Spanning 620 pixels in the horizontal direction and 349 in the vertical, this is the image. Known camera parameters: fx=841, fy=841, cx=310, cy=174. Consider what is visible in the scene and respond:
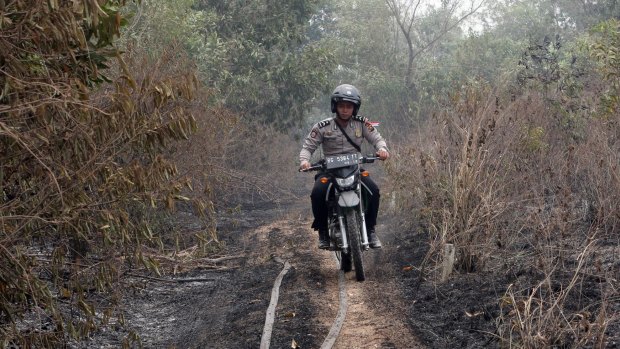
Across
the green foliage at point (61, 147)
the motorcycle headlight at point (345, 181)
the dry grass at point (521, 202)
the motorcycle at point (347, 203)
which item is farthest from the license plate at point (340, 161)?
the green foliage at point (61, 147)

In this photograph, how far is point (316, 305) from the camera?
9.22 metres

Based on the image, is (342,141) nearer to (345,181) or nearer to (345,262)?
(345,181)

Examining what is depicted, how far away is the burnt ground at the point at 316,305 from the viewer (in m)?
7.82

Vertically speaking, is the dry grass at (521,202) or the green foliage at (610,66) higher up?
the green foliage at (610,66)

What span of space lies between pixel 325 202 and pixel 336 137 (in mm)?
843

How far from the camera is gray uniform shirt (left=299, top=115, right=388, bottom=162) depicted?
10.8 metres

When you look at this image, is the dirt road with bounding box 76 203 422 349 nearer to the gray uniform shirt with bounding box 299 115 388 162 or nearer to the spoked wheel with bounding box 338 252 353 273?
the spoked wheel with bounding box 338 252 353 273

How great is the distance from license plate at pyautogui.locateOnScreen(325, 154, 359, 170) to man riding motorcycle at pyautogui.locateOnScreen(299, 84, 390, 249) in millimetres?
398

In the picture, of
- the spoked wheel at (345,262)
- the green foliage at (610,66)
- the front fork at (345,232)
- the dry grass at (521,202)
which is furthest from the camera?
the green foliage at (610,66)

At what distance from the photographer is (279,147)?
30.8 m

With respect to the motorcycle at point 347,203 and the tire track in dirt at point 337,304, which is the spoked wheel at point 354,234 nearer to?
the motorcycle at point 347,203

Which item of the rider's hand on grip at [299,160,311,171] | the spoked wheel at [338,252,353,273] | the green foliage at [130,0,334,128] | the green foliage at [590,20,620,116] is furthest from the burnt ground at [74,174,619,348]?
the green foliage at [130,0,334,128]

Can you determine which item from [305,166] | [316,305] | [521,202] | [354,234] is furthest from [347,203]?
[521,202]

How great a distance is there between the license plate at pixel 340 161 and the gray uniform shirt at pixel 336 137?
1.78 ft
